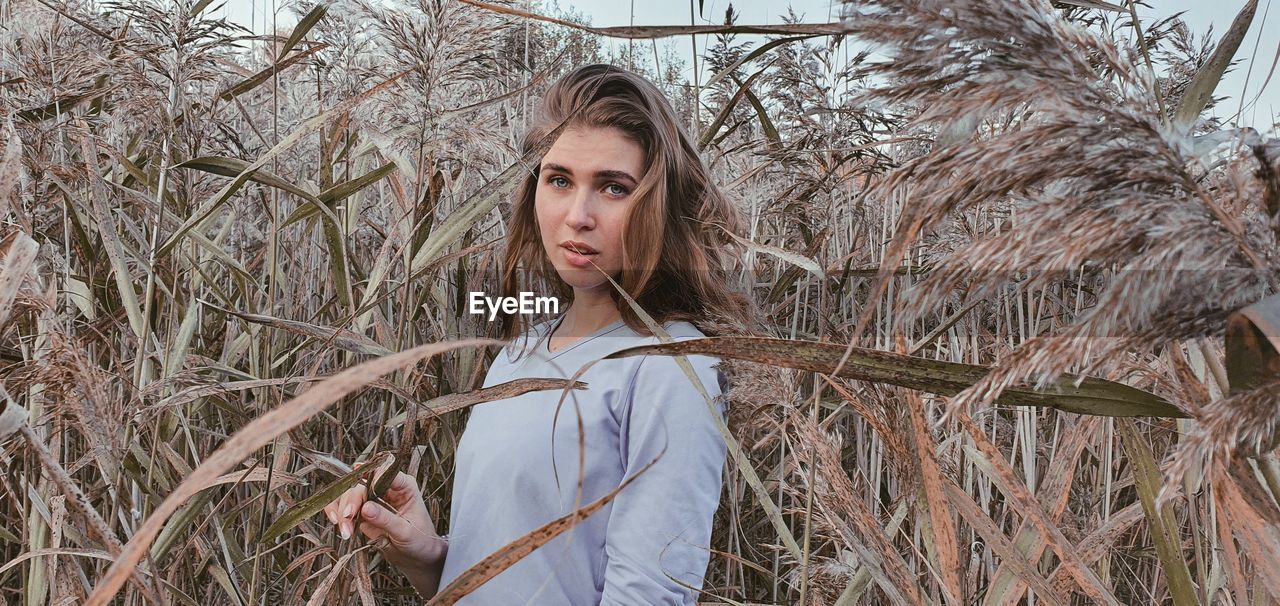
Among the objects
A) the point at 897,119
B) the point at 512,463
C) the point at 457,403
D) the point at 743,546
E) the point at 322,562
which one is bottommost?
the point at 743,546

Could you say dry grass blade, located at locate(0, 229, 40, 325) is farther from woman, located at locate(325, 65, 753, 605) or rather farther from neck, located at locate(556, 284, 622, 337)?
neck, located at locate(556, 284, 622, 337)

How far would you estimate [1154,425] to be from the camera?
125 cm

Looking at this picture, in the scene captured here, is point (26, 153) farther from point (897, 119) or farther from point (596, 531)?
point (897, 119)

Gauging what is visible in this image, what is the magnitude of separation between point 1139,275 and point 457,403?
50cm

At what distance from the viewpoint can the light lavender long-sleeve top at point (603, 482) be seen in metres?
1.08

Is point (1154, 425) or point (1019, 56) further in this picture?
point (1154, 425)

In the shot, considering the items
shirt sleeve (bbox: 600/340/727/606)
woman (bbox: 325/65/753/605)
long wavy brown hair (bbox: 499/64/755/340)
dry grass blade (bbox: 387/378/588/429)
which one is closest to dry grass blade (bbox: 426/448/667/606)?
dry grass blade (bbox: 387/378/588/429)

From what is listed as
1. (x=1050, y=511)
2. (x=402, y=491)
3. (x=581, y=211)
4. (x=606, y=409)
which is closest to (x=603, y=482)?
(x=606, y=409)

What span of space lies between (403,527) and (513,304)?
1.92 ft

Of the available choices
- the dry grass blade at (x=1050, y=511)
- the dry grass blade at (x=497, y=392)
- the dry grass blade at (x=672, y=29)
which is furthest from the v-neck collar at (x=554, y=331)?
the dry grass blade at (x=672, y=29)

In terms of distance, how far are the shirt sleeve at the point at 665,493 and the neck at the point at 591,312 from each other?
24cm

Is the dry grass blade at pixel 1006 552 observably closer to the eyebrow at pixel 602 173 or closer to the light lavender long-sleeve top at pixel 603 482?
the light lavender long-sleeve top at pixel 603 482

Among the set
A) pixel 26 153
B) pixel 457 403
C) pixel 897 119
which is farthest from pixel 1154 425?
pixel 26 153

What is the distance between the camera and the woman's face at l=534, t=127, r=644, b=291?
125cm
